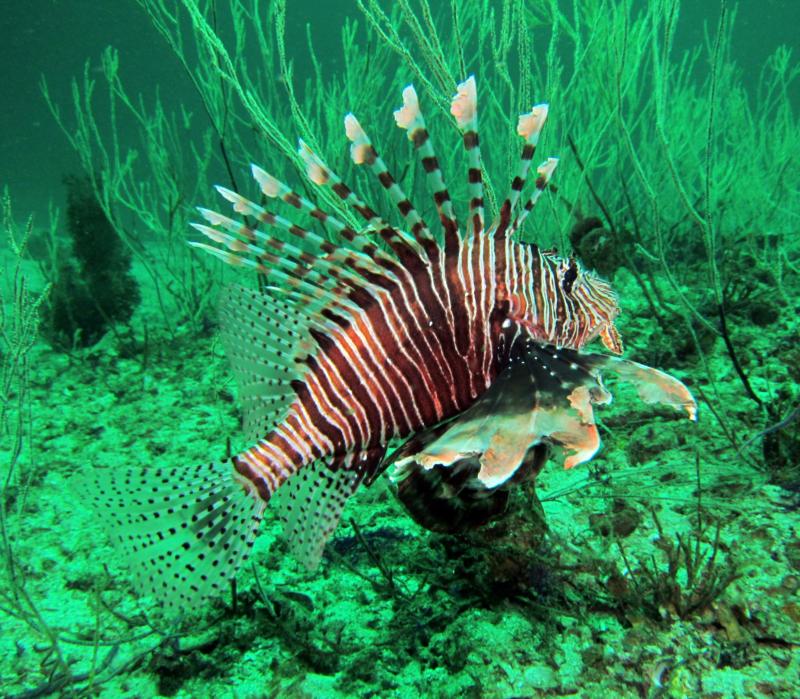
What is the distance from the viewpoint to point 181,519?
1.91 metres

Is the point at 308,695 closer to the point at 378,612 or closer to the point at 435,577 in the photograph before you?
the point at 378,612

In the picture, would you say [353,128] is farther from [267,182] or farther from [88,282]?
[88,282]

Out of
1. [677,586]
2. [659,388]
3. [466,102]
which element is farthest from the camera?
[677,586]

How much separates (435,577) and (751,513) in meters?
1.50

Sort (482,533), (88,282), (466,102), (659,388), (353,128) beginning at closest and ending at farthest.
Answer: (659,388) < (466,102) < (353,128) < (482,533) < (88,282)

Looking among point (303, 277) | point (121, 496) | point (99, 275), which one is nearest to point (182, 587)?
point (121, 496)

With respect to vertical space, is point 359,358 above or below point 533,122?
below

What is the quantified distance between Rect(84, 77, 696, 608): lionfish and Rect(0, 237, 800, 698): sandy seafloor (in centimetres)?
44

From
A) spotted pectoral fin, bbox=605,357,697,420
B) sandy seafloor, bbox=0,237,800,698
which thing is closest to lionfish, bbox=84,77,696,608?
spotted pectoral fin, bbox=605,357,697,420

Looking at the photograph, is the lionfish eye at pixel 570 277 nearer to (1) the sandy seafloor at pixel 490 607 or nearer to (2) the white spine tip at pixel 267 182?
(1) the sandy seafloor at pixel 490 607

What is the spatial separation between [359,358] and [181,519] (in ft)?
2.83

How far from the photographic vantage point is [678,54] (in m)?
44.9

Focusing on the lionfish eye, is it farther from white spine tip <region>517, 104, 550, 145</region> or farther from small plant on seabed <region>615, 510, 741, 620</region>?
small plant on seabed <region>615, 510, 741, 620</region>

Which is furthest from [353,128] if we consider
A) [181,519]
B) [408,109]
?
[181,519]
